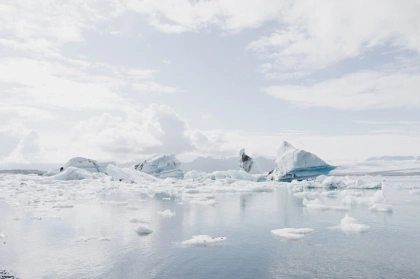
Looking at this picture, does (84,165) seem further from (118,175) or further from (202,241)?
(202,241)

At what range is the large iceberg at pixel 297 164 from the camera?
110 ft

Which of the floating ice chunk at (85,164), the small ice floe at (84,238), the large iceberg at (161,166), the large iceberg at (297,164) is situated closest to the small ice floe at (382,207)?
the small ice floe at (84,238)

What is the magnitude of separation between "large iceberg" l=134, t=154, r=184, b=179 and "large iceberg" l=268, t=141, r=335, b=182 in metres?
13.2

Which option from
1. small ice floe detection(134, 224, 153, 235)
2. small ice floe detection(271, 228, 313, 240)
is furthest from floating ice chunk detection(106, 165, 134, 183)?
small ice floe detection(271, 228, 313, 240)

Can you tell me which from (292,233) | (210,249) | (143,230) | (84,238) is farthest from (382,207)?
(84,238)

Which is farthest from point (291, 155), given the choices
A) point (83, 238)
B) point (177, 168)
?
point (83, 238)

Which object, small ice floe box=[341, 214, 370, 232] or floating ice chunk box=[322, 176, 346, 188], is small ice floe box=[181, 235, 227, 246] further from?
floating ice chunk box=[322, 176, 346, 188]

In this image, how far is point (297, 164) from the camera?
111ft

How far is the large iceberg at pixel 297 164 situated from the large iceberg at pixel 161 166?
1322 centimetres

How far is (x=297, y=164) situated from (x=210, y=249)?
27200mm

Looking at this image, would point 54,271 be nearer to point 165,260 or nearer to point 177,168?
point 165,260

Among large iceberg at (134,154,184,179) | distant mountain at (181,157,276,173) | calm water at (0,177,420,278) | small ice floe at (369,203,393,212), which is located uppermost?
distant mountain at (181,157,276,173)

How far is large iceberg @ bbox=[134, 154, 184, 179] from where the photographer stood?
41.9 metres

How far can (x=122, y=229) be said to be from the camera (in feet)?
34.4
